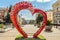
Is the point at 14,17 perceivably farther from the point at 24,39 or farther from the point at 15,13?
the point at 24,39

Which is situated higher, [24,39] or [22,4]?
[22,4]

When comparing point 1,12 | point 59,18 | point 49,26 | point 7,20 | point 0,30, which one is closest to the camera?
point 0,30

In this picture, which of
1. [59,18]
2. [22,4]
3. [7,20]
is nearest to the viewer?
[22,4]

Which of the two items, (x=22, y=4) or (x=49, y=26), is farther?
(x=49, y=26)

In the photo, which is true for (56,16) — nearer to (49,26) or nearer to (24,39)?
(49,26)

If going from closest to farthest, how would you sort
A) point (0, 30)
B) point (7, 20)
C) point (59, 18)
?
point (0, 30), point (7, 20), point (59, 18)

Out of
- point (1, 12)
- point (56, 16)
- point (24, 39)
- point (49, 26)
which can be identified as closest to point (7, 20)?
point (56, 16)

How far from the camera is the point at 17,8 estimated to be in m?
11.5

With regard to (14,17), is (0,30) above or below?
below

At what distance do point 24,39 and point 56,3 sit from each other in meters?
90.6

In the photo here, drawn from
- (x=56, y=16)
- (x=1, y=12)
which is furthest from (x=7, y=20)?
(x=1, y=12)

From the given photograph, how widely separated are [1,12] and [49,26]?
84.3m

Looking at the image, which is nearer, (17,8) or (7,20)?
(17,8)

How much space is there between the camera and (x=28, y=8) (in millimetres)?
11578
